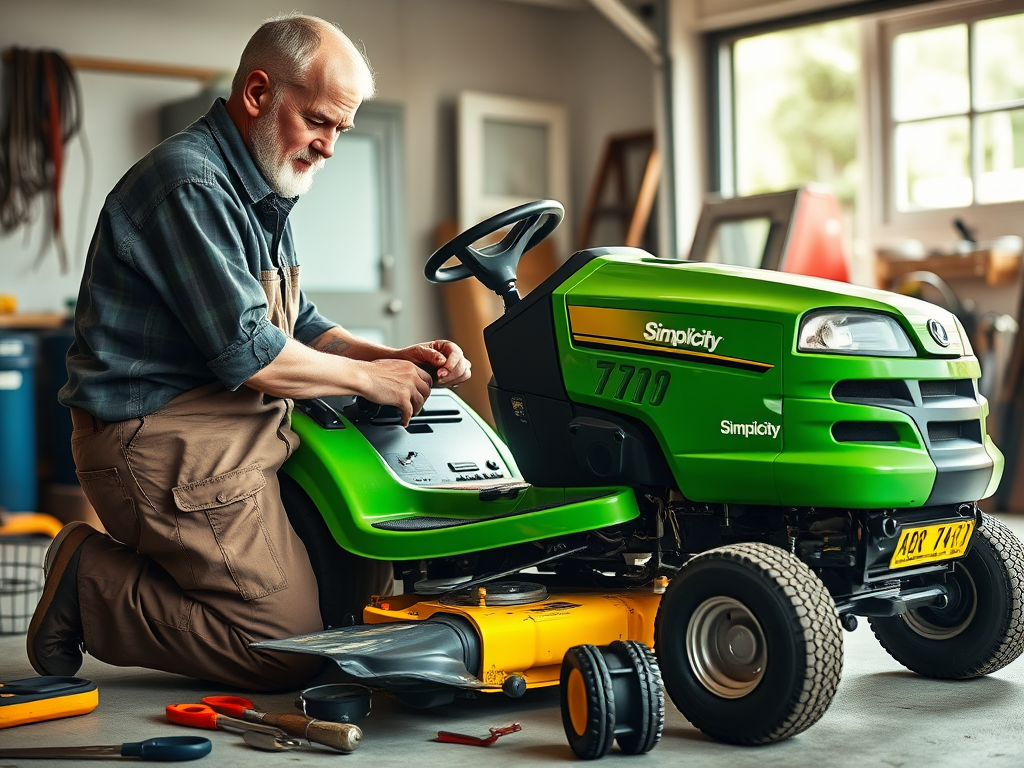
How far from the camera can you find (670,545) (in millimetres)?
2295

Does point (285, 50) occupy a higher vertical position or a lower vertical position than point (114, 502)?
higher

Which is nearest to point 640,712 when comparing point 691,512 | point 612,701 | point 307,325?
point 612,701

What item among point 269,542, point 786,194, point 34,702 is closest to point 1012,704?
point 269,542

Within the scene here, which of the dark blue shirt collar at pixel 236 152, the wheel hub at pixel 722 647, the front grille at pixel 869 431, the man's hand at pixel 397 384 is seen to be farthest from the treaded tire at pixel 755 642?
the dark blue shirt collar at pixel 236 152

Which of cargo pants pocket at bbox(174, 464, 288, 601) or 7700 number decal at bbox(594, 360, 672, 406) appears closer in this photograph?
7700 number decal at bbox(594, 360, 672, 406)

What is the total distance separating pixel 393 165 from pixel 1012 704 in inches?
200

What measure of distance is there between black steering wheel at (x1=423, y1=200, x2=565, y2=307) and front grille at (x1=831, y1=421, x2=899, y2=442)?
2.34ft

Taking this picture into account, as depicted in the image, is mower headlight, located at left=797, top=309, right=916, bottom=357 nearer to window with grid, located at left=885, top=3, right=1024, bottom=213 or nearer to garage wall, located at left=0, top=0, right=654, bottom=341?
window with grid, located at left=885, top=3, right=1024, bottom=213

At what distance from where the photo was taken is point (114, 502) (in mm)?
2447

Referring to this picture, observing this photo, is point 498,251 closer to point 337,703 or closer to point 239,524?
point 239,524

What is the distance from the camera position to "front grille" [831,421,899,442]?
2.02 meters

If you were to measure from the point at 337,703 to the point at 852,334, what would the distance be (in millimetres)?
1027

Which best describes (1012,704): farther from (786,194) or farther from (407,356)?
(786,194)

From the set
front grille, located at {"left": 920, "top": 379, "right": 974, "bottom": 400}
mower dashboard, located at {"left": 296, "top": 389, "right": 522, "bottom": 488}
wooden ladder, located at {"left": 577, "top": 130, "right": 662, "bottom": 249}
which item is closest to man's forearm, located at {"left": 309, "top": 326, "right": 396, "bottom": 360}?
mower dashboard, located at {"left": 296, "top": 389, "right": 522, "bottom": 488}
